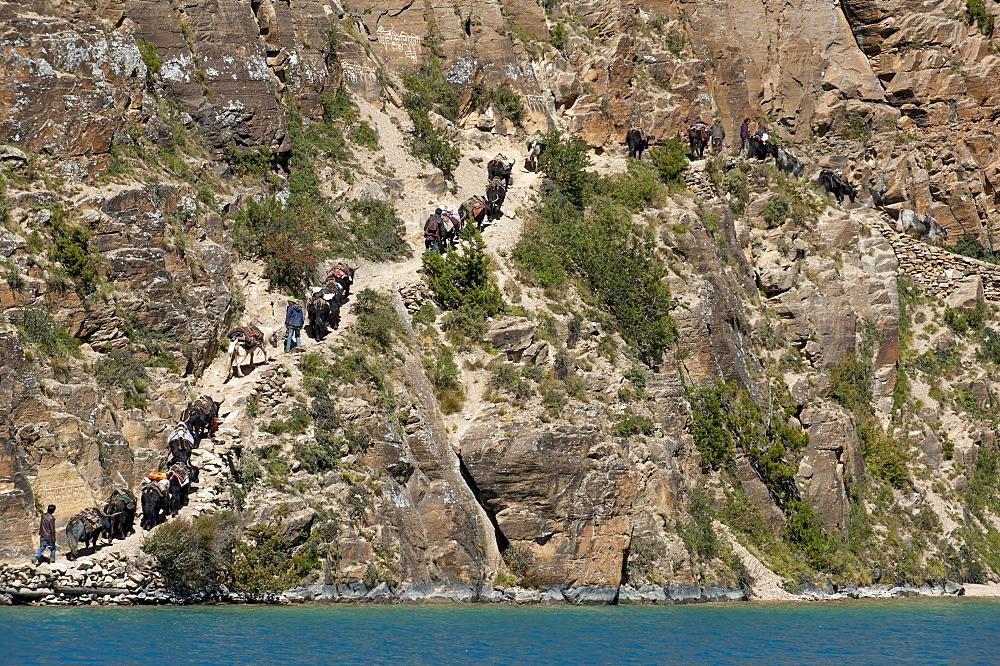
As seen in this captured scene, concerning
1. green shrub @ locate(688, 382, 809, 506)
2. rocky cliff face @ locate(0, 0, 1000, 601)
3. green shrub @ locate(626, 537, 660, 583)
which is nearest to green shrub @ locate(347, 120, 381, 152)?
rocky cliff face @ locate(0, 0, 1000, 601)

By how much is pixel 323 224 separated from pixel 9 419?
1322 centimetres

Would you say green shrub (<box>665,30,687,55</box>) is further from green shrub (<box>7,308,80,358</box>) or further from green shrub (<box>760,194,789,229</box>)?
green shrub (<box>7,308,80,358</box>)

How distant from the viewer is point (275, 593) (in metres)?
25.7

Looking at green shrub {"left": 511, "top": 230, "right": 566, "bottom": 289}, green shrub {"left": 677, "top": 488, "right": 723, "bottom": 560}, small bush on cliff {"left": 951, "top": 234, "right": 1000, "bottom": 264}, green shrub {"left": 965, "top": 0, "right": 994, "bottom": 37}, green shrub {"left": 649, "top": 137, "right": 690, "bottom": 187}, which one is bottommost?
green shrub {"left": 677, "top": 488, "right": 723, "bottom": 560}

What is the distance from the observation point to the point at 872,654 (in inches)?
917

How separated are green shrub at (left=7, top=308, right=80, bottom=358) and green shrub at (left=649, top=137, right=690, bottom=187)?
21649 millimetres

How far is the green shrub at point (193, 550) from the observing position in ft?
81.2

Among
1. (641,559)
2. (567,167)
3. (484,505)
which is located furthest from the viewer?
(567,167)

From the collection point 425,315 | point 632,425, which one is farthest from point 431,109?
point 632,425

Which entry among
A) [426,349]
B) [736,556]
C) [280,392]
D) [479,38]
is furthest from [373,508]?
[479,38]

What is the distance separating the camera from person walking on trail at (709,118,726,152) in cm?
4425

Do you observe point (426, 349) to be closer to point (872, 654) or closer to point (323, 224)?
point (323, 224)

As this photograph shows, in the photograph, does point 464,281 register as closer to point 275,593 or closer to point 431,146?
point 431,146

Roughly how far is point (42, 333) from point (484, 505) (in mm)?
11015
